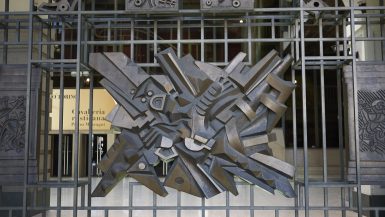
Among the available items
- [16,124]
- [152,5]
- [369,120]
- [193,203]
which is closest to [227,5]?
[152,5]

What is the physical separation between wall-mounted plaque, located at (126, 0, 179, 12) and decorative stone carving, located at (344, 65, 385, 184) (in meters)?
2.07

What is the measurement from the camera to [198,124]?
4.63m

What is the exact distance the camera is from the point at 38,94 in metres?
4.88

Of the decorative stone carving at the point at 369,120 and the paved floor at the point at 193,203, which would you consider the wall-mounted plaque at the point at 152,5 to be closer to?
the decorative stone carving at the point at 369,120

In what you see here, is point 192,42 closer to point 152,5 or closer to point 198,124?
point 152,5

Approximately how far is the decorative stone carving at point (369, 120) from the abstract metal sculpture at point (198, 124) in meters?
0.72

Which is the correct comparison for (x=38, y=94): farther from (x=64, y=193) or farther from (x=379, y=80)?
(x=64, y=193)

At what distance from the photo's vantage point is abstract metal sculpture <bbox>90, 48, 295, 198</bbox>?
460 centimetres

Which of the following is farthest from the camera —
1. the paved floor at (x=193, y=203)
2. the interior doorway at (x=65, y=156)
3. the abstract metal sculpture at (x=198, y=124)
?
the interior doorway at (x=65, y=156)

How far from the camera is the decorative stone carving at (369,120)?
468 centimetres

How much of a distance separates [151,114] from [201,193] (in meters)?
1.02

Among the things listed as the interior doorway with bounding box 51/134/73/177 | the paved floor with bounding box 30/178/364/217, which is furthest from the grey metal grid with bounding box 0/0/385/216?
the interior doorway with bounding box 51/134/73/177

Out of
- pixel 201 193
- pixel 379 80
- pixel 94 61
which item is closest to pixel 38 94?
pixel 94 61

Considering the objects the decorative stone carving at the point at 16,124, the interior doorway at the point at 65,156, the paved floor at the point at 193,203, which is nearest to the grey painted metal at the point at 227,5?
the decorative stone carving at the point at 16,124
